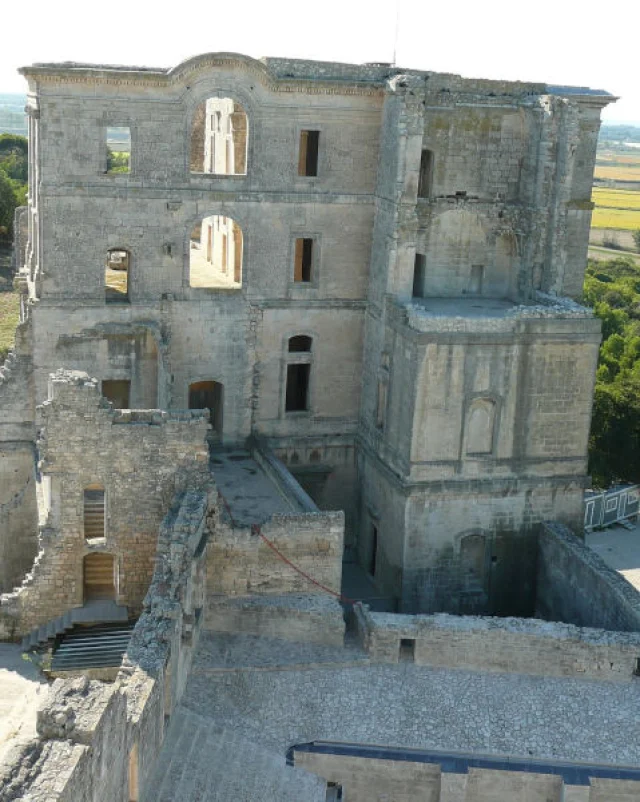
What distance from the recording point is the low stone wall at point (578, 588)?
84.1 feet

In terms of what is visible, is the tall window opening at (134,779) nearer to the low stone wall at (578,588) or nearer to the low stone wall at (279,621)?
the low stone wall at (279,621)

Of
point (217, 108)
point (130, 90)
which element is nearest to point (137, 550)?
point (130, 90)

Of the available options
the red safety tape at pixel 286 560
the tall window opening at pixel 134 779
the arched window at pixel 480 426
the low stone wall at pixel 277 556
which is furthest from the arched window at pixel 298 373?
the tall window opening at pixel 134 779

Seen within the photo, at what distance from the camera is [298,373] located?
32.7 metres

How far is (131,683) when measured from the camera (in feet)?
59.3

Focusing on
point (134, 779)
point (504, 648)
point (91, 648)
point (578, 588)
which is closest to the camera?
point (134, 779)

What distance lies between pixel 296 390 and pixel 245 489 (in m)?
4.79

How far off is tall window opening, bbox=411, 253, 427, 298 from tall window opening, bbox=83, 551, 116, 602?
11.4 m

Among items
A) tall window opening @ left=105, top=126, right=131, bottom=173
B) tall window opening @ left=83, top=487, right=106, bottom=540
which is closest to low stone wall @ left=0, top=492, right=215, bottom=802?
tall window opening @ left=83, top=487, right=106, bottom=540

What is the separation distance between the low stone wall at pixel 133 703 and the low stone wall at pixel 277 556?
0.73 m

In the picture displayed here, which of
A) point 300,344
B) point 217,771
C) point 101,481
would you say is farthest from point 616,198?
point 217,771

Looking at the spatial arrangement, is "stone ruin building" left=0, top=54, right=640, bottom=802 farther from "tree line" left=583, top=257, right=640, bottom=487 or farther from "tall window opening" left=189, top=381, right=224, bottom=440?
"tree line" left=583, top=257, right=640, bottom=487

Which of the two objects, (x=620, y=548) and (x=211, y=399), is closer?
(x=211, y=399)

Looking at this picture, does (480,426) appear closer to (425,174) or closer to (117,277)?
(425,174)
